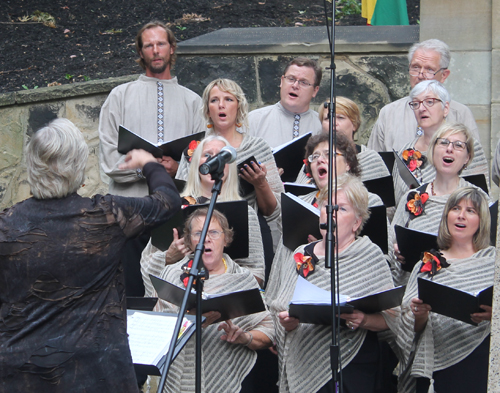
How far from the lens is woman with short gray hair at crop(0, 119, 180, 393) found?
2.74 meters

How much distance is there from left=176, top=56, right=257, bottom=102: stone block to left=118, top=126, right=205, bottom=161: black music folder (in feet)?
6.31

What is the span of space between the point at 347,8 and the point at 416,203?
5.09m

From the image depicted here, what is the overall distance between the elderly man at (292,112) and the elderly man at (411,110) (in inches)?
19.7

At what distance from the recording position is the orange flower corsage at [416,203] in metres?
4.42

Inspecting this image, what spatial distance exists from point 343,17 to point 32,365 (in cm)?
690

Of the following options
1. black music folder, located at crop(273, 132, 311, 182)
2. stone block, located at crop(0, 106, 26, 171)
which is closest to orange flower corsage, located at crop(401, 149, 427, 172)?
black music folder, located at crop(273, 132, 311, 182)

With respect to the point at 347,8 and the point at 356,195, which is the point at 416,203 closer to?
the point at 356,195

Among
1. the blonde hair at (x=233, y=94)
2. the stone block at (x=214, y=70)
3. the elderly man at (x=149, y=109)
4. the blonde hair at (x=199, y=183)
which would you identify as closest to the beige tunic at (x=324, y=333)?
the blonde hair at (x=199, y=183)

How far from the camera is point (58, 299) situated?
2748mm

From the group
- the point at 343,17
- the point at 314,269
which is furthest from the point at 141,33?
the point at 343,17

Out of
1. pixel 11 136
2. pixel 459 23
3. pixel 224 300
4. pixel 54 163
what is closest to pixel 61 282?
pixel 54 163

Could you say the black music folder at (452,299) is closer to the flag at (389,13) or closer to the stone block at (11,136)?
the stone block at (11,136)

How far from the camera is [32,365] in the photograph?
108 inches

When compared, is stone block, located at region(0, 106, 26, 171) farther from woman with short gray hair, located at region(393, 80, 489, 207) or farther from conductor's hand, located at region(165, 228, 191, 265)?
woman with short gray hair, located at region(393, 80, 489, 207)
